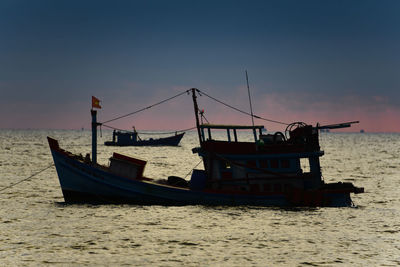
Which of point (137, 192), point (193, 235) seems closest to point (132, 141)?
point (137, 192)

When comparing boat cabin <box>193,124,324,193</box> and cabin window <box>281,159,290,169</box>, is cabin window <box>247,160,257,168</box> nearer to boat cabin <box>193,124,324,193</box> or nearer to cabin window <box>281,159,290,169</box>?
boat cabin <box>193,124,324,193</box>

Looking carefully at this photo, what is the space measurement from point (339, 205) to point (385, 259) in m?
9.96

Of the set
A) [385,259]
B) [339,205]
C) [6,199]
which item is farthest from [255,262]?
[6,199]

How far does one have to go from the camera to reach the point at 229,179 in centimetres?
2452

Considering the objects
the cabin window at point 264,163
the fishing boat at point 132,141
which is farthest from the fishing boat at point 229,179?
the fishing boat at point 132,141

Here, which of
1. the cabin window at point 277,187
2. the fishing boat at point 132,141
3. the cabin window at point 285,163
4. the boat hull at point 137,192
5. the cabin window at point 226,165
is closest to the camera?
the boat hull at point 137,192

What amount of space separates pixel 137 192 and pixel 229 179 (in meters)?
5.33

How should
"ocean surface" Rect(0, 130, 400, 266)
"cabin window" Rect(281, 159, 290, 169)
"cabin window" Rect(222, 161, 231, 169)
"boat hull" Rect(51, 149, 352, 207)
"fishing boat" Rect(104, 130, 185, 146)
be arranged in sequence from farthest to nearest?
"fishing boat" Rect(104, 130, 185, 146)
"cabin window" Rect(222, 161, 231, 169)
"cabin window" Rect(281, 159, 290, 169)
"boat hull" Rect(51, 149, 352, 207)
"ocean surface" Rect(0, 130, 400, 266)

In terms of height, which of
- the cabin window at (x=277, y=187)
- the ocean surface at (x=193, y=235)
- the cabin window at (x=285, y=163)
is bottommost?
the ocean surface at (x=193, y=235)

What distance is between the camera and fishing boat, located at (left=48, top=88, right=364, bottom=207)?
24.0 m

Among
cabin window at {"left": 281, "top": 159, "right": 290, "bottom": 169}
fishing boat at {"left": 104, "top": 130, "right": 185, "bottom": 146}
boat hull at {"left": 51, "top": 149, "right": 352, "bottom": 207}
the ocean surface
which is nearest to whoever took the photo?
the ocean surface

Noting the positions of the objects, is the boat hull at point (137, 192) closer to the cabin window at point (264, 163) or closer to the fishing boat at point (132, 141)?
the cabin window at point (264, 163)

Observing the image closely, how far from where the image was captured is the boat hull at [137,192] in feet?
78.4

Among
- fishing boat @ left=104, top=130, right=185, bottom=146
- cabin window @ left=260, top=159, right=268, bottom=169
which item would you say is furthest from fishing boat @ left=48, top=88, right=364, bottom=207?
fishing boat @ left=104, top=130, right=185, bottom=146
